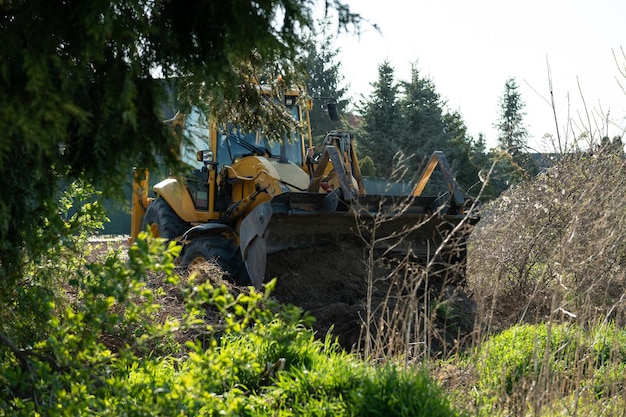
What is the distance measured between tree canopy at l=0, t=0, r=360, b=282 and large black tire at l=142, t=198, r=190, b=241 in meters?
6.14

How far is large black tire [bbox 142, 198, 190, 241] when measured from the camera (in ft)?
32.8

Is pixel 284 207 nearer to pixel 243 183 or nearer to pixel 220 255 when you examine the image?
pixel 220 255

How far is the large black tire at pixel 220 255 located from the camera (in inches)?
337

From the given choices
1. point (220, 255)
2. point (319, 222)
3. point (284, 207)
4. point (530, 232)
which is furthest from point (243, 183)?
point (530, 232)

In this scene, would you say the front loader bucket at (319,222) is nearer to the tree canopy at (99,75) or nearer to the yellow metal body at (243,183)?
the yellow metal body at (243,183)

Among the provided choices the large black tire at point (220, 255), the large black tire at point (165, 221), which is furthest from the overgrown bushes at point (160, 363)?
the large black tire at point (165, 221)

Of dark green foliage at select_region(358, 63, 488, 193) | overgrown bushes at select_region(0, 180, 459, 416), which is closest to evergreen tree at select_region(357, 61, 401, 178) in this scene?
dark green foliage at select_region(358, 63, 488, 193)

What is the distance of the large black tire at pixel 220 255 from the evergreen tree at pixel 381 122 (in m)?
23.0

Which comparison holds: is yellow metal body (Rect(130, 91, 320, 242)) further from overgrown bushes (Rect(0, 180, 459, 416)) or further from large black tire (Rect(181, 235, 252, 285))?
overgrown bushes (Rect(0, 180, 459, 416))

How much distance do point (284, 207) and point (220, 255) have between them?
122 centimetres

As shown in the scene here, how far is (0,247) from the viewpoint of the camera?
3.66 m

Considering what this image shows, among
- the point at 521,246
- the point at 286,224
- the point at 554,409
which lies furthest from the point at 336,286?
the point at 554,409

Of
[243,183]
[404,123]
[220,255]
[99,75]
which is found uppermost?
[404,123]

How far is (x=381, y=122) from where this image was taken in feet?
105
